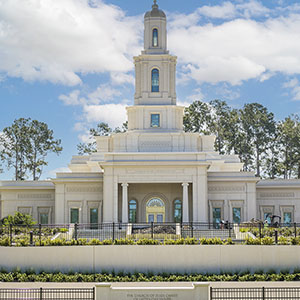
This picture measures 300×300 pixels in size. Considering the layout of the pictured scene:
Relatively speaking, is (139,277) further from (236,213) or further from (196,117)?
(196,117)

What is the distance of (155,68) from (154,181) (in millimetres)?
11083

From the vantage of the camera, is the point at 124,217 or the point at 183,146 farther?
the point at 183,146

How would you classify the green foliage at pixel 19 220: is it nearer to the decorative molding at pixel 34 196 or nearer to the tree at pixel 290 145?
the decorative molding at pixel 34 196

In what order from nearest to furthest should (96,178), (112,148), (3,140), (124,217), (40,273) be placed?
(40,273)
(124,217)
(96,178)
(112,148)
(3,140)

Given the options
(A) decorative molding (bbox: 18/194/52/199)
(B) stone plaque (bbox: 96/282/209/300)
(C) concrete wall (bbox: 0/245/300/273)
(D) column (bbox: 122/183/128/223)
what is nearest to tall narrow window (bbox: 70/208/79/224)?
(A) decorative molding (bbox: 18/194/52/199)

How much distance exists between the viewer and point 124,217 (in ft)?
134

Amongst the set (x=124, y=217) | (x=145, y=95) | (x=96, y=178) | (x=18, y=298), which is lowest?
(x=18, y=298)

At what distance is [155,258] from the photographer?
2819cm

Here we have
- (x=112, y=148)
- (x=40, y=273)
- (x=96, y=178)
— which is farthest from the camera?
(x=112, y=148)

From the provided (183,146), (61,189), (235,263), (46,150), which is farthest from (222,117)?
(235,263)

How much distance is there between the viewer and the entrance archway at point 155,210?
44406 millimetres

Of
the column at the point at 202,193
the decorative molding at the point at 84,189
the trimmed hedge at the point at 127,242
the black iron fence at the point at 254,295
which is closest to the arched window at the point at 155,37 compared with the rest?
the column at the point at 202,193

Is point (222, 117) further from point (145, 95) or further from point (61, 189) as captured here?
point (61, 189)

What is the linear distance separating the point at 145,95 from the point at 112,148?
17.4 feet
